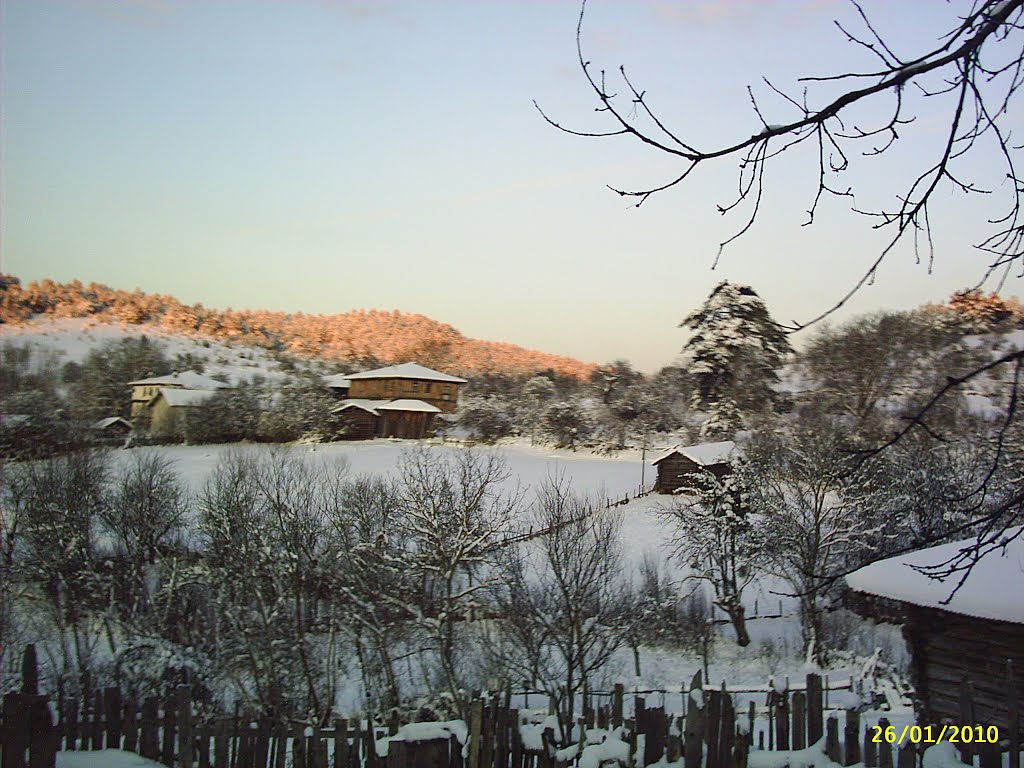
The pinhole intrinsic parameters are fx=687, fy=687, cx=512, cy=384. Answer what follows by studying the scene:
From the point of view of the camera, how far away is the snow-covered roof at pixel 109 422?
19.2 metres

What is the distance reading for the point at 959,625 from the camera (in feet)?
19.3

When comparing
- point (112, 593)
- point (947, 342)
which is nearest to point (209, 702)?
point (112, 593)

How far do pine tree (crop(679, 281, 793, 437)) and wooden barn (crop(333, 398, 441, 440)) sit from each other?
15.2 meters

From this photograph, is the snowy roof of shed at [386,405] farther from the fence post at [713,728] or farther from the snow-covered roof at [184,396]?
the fence post at [713,728]

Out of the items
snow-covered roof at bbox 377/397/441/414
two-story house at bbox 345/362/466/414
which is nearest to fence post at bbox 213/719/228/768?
snow-covered roof at bbox 377/397/441/414

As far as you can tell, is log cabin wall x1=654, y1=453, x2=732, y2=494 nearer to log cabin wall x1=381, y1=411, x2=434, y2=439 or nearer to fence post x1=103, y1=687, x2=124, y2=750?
log cabin wall x1=381, y1=411, x2=434, y2=439

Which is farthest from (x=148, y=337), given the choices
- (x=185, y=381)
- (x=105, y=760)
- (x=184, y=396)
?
(x=105, y=760)

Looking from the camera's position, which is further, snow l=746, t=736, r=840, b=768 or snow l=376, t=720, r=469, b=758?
snow l=376, t=720, r=469, b=758

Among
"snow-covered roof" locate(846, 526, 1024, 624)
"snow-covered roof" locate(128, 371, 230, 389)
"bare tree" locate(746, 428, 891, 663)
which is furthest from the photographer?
"snow-covered roof" locate(128, 371, 230, 389)

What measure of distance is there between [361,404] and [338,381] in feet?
8.24

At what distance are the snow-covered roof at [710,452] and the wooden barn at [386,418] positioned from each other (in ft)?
51.5

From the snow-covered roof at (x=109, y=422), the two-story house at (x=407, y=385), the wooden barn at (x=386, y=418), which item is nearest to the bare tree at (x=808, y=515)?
the snow-covered roof at (x=109, y=422)

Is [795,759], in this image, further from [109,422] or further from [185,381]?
[185,381]

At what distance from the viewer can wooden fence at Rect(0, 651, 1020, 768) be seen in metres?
3.19
